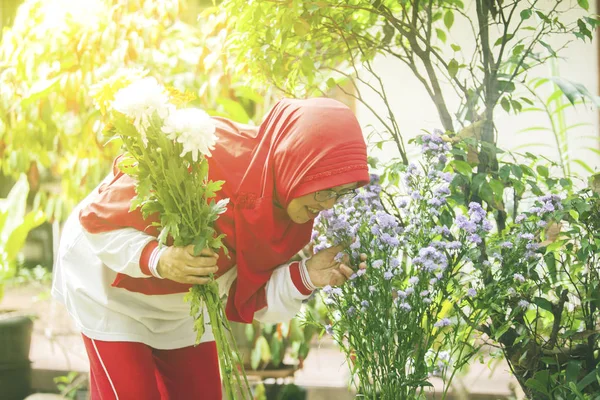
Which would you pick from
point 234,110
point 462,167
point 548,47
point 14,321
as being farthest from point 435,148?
point 14,321

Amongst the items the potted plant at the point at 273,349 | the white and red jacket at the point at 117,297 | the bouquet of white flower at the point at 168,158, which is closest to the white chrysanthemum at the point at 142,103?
the bouquet of white flower at the point at 168,158

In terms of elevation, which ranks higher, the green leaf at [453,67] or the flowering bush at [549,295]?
the green leaf at [453,67]

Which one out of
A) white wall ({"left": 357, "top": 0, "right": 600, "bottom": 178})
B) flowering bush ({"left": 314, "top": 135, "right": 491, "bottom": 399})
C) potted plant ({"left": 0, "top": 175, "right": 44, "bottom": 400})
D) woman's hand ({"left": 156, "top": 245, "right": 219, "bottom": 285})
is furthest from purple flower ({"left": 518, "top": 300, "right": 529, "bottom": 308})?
potted plant ({"left": 0, "top": 175, "right": 44, "bottom": 400})

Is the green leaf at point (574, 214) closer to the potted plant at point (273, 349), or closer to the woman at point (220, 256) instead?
the woman at point (220, 256)

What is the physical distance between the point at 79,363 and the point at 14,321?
547 mm

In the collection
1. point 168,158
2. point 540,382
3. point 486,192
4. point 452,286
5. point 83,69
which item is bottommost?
point 540,382

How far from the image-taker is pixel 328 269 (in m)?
1.66

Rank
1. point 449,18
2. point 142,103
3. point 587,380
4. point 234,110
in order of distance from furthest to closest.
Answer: point 234,110 < point 449,18 < point 587,380 < point 142,103

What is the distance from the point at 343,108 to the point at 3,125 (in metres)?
1.87

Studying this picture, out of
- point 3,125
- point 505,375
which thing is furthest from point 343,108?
point 3,125

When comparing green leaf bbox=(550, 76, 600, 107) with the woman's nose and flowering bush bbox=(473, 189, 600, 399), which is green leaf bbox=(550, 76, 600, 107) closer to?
flowering bush bbox=(473, 189, 600, 399)

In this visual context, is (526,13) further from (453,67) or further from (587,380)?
(587,380)

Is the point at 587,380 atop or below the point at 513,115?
below

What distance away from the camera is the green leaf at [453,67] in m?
1.97
